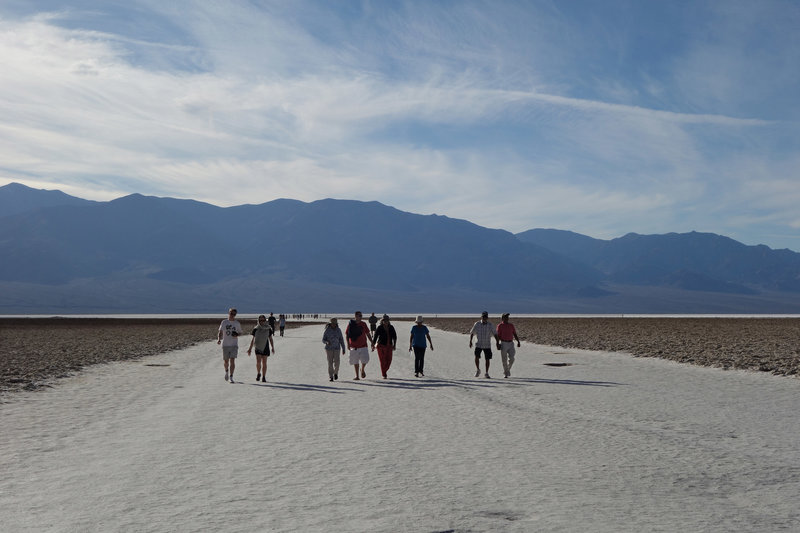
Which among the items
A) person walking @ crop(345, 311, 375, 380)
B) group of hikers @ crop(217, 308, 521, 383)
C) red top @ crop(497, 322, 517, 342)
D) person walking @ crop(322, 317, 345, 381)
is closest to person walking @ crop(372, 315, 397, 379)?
group of hikers @ crop(217, 308, 521, 383)

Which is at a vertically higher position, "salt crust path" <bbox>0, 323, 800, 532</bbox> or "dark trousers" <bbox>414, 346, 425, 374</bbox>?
"dark trousers" <bbox>414, 346, 425, 374</bbox>

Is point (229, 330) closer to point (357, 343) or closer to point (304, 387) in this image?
point (304, 387)

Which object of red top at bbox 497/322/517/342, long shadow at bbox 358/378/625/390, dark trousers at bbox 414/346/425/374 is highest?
red top at bbox 497/322/517/342

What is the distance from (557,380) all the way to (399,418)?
8.07 meters

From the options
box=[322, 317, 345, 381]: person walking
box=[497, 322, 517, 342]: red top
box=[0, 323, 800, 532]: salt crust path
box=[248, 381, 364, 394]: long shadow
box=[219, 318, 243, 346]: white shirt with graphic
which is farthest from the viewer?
box=[497, 322, 517, 342]: red top

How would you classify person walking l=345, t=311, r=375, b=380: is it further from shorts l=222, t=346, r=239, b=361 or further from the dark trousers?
shorts l=222, t=346, r=239, b=361

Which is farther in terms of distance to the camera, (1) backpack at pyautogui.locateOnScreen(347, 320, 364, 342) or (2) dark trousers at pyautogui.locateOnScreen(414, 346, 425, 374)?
(2) dark trousers at pyautogui.locateOnScreen(414, 346, 425, 374)

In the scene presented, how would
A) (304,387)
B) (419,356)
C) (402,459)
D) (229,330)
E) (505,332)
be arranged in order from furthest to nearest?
(419,356) → (505,332) → (229,330) → (304,387) → (402,459)

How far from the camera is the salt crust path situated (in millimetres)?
6371

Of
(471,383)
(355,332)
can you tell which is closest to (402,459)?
(471,383)

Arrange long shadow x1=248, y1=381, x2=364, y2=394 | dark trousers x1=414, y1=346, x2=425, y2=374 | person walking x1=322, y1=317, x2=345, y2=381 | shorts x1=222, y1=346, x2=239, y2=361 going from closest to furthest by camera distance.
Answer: long shadow x1=248, y1=381, x2=364, y2=394 → shorts x1=222, y1=346, x2=239, y2=361 → person walking x1=322, y1=317, x2=345, y2=381 → dark trousers x1=414, y1=346, x2=425, y2=374

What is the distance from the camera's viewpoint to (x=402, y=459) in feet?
28.7

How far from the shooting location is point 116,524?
6113 millimetres

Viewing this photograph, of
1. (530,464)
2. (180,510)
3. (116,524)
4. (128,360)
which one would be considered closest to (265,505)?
(180,510)
